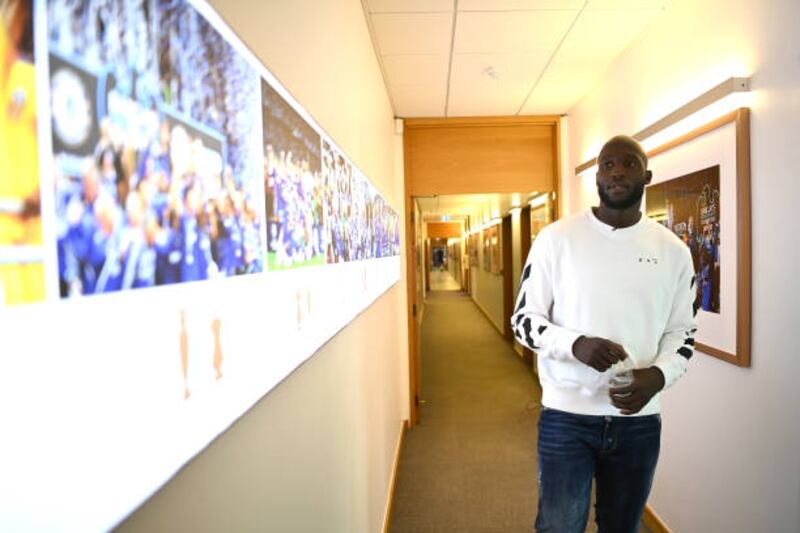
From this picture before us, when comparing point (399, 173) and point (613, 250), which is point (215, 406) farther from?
point (399, 173)

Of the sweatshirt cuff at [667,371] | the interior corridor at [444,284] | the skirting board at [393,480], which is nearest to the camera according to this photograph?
the sweatshirt cuff at [667,371]

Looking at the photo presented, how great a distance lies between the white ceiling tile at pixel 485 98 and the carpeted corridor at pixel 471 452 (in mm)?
3206

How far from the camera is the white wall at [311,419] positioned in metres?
0.68

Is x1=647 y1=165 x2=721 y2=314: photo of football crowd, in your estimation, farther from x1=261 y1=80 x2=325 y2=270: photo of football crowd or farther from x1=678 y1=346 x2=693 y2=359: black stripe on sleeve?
x1=261 y1=80 x2=325 y2=270: photo of football crowd

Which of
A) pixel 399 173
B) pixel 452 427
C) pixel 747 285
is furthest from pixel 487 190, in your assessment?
pixel 747 285

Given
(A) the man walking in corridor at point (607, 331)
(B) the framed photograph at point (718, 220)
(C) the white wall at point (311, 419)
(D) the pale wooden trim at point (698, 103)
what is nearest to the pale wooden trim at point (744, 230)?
(B) the framed photograph at point (718, 220)

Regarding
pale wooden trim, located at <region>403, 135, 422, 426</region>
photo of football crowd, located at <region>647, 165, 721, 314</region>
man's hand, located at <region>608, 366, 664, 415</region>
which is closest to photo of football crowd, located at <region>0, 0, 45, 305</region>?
man's hand, located at <region>608, 366, 664, 415</region>

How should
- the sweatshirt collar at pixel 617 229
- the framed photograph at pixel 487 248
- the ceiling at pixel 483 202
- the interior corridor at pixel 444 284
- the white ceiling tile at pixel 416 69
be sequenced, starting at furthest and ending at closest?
the interior corridor at pixel 444 284
the framed photograph at pixel 487 248
the ceiling at pixel 483 202
the white ceiling tile at pixel 416 69
the sweatshirt collar at pixel 617 229

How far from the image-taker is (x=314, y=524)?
50.1 inches

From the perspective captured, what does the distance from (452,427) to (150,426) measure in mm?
4629

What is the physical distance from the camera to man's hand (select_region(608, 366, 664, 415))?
1404 mm

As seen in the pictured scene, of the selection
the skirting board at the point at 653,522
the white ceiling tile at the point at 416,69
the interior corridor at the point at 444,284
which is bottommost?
the interior corridor at the point at 444,284

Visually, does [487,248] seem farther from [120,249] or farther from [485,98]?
[120,249]

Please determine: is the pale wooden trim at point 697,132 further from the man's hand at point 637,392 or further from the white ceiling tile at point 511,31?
the man's hand at point 637,392
